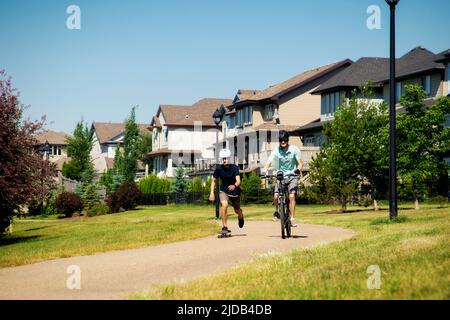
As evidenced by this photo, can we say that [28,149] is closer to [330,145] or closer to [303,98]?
[330,145]

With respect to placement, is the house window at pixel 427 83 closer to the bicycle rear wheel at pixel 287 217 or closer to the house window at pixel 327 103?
the house window at pixel 327 103

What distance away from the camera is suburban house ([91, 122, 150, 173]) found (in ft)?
360

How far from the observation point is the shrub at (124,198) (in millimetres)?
48219

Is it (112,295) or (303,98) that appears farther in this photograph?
(303,98)

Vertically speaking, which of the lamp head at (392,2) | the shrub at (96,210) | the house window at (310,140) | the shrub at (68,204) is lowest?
the shrub at (96,210)

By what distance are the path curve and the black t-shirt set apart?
3.42 ft

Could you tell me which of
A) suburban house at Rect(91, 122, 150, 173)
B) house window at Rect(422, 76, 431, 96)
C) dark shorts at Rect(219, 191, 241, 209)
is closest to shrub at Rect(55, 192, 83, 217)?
house window at Rect(422, 76, 431, 96)

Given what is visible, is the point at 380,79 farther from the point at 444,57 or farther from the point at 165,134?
the point at 165,134

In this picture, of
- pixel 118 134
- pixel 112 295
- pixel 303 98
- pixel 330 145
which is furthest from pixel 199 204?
pixel 118 134

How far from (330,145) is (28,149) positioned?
13.7 m

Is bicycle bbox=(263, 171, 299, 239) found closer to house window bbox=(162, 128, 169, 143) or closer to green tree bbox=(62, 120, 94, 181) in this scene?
house window bbox=(162, 128, 169, 143)

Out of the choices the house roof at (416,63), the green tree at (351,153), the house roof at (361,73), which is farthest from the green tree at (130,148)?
the green tree at (351,153)

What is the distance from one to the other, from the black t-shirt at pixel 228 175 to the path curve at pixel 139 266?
1043 millimetres
